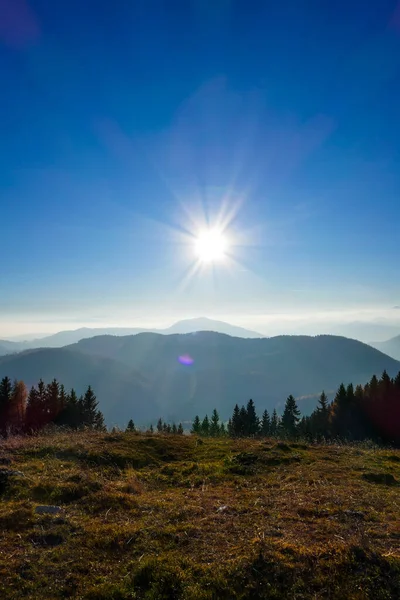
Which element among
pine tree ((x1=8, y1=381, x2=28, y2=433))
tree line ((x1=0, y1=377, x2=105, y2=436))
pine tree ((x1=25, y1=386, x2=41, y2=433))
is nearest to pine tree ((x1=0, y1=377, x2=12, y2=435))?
tree line ((x1=0, y1=377, x2=105, y2=436))

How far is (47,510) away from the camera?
328 inches

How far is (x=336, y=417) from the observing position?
5584 centimetres

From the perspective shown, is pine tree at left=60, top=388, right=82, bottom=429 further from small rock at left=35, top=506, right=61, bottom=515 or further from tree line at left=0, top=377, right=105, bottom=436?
small rock at left=35, top=506, right=61, bottom=515

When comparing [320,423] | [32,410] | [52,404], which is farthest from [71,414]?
[320,423]

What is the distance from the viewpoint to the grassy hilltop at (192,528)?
5723mm

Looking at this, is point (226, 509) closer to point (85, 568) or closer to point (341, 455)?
point (85, 568)

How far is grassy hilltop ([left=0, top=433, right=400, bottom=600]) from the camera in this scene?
572 cm

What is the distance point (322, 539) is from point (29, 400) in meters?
60.4

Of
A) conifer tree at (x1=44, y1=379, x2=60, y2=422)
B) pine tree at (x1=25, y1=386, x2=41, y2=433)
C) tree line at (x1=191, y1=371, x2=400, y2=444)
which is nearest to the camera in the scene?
tree line at (x1=191, y1=371, x2=400, y2=444)

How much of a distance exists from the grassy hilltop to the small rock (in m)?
0.13

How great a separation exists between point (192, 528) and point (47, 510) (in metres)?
3.81

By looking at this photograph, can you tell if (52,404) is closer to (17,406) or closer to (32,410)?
(32,410)

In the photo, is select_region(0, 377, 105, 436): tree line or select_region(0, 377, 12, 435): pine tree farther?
select_region(0, 377, 105, 436): tree line

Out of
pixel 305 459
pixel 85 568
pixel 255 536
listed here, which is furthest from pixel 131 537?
pixel 305 459
